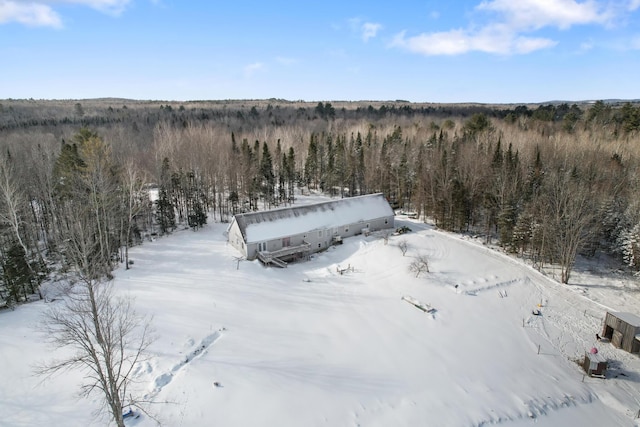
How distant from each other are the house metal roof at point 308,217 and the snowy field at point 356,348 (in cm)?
347

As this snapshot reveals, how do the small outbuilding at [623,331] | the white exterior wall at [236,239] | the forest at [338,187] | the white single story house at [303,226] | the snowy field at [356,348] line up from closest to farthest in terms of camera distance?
the snowy field at [356,348]
the small outbuilding at [623,331]
the forest at [338,187]
the white exterior wall at [236,239]
the white single story house at [303,226]

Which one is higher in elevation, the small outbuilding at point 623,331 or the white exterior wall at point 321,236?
the white exterior wall at point 321,236

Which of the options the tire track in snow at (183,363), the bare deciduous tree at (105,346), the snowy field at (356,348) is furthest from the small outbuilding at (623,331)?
the bare deciduous tree at (105,346)

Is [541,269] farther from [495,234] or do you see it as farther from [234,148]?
[234,148]

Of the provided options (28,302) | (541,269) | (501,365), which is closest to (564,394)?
(501,365)

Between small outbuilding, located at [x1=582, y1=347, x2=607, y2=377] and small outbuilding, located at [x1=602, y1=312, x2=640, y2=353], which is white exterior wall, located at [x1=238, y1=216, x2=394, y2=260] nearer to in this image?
small outbuilding, located at [x1=602, y1=312, x2=640, y2=353]

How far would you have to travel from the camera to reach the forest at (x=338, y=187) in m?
27.9

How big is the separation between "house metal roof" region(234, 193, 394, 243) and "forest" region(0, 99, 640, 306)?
7.81 m

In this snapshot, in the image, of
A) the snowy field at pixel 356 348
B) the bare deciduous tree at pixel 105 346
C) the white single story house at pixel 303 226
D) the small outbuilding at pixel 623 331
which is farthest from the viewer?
the white single story house at pixel 303 226

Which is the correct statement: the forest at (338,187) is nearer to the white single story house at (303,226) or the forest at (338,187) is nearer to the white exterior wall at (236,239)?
the white exterior wall at (236,239)

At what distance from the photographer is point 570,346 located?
21.1 m

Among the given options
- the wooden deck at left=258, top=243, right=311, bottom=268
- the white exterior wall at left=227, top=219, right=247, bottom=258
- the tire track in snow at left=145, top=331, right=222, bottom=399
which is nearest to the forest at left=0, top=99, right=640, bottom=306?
the tire track in snow at left=145, top=331, right=222, bottom=399

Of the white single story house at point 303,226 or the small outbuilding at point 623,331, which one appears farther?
the white single story house at point 303,226

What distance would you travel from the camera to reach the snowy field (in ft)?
48.9
